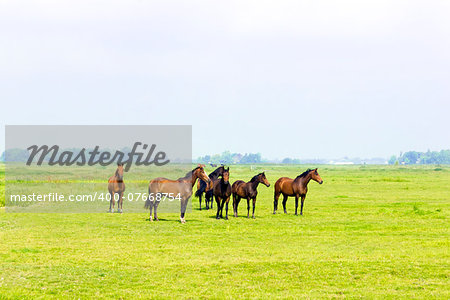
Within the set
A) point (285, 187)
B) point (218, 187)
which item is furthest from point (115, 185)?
point (285, 187)

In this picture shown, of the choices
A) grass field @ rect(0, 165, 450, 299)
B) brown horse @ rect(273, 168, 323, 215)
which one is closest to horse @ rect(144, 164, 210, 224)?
grass field @ rect(0, 165, 450, 299)

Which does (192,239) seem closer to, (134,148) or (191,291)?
(191,291)

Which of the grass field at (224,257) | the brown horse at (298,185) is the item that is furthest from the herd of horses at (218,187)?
the grass field at (224,257)

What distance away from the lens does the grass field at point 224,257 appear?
458 inches

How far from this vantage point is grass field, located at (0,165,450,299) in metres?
11.6

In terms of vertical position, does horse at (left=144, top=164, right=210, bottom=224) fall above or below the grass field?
above

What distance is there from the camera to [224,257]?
1523 centimetres

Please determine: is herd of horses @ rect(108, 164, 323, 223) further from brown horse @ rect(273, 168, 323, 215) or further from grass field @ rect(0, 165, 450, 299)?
grass field @ rect(0, 165, 450, 299)

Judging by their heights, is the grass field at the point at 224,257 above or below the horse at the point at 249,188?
below

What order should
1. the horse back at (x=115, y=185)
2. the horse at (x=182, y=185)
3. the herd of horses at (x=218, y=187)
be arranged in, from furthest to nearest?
the horse back at (x=115, y=185)
the herd of horses at (x=218, y=187)
the horse at (x=182, y=185)


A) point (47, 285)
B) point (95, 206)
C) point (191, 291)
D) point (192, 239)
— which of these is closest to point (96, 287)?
point (47, 285)

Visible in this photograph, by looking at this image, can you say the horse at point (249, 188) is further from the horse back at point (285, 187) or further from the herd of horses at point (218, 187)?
the horse back at point (285, 187)

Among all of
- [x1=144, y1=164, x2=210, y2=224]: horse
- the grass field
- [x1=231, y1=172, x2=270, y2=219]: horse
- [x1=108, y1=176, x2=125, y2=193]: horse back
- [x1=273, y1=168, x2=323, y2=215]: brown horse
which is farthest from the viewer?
[x1=273, y1=168, x2=323, y2=215]: brown horse

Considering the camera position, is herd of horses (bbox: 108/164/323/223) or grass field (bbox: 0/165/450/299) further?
herd of horses (bbox: 108/164/323/223)
